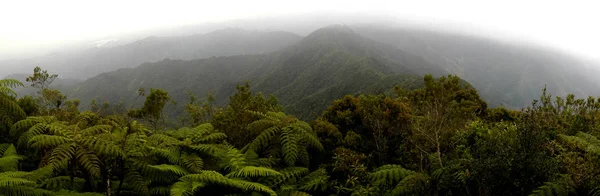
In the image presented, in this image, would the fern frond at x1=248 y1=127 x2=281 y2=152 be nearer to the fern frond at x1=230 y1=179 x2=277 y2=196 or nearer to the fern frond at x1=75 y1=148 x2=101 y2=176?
the fern frond at x1=230 y1=179 x2=277 y2=196

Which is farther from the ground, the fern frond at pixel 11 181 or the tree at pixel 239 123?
the fern frond at pixel 11 181

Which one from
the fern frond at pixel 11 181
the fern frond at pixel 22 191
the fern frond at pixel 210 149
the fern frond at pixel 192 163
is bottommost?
the fern frond at pixel 192 163

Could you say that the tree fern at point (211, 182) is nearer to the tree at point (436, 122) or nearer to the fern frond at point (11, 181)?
the fern frond at point (11, 181)

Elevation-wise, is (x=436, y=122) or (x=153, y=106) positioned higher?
(x=436, y=122)

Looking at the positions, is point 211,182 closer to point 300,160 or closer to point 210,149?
point 210,149

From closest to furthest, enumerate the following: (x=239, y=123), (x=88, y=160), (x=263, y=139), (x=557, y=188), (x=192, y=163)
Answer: (x=557, y=188)
(x=88, y=160)
(x=192, y=163)
(x=263, y=139)
(x=239, y=123)

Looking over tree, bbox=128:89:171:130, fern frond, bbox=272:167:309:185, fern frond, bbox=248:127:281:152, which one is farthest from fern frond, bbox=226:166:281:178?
tree, bbox=128:89:171:130

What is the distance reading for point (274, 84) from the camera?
174m

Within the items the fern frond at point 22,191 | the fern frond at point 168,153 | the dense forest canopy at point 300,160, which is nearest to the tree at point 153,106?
the dense forest canopy at point 300,160

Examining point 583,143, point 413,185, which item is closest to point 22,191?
point 413,185

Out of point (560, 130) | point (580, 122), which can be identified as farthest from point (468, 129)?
point (580, 122)

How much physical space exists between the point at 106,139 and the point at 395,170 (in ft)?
13.9

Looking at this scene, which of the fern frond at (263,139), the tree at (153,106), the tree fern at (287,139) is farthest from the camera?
the tree at (153,106)

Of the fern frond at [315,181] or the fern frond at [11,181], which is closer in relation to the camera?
the fern frond at [11,181]
